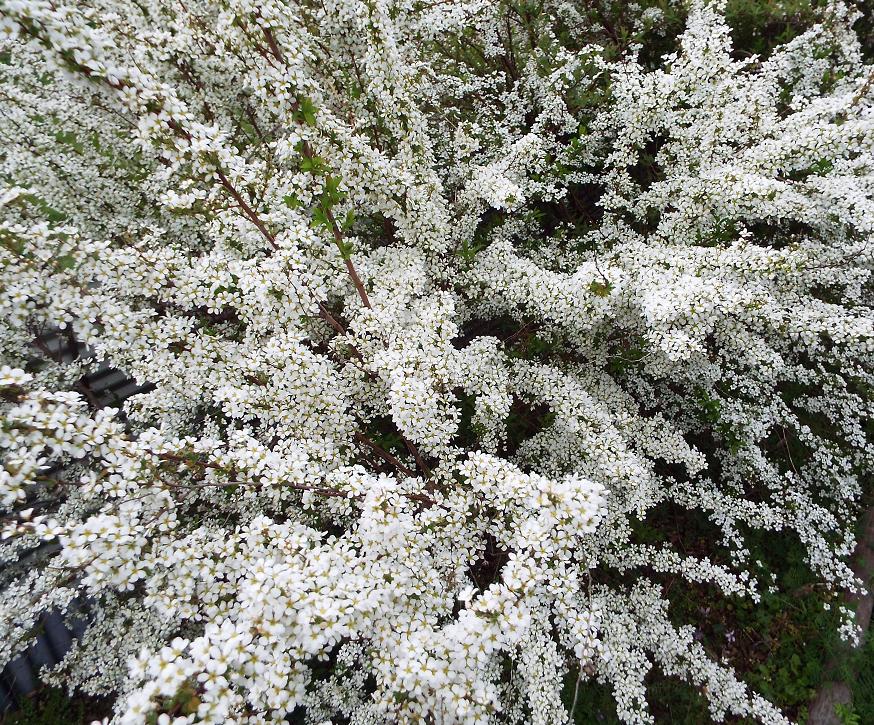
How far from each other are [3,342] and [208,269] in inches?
125

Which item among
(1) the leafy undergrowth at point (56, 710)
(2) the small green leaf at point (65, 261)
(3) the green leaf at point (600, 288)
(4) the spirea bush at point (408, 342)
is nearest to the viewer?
(4) the spirea bush at point (408, 342)

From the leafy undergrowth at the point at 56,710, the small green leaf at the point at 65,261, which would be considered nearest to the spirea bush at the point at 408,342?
the small green leaf at the point at 65,261

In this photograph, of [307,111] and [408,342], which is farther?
[408,342]

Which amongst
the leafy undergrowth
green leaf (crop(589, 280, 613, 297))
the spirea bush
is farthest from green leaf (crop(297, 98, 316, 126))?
the leafy undergrowth

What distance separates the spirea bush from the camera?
287 centimetres

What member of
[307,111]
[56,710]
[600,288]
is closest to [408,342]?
[307,111]

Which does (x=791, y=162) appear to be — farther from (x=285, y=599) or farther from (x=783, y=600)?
(x=285, y=599)

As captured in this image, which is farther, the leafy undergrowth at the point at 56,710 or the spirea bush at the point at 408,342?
the leafy undergrowth at the point at 56,710

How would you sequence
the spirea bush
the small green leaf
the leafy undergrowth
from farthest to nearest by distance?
1. the leafy undergrowth
2. the small green leaf
3. the spirea bush

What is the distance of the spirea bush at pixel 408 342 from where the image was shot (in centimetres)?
287

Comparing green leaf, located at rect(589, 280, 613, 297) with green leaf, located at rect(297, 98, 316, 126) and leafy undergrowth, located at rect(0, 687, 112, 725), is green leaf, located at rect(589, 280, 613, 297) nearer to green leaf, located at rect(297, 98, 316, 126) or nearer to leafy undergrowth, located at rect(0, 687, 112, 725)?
green leaf, located at rect(297, 98, 316, 126)

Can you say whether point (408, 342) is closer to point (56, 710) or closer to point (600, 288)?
point (600, 288)

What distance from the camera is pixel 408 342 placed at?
3949mm

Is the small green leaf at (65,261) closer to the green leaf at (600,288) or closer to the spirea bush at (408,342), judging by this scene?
the spirea bush at (408,342)
